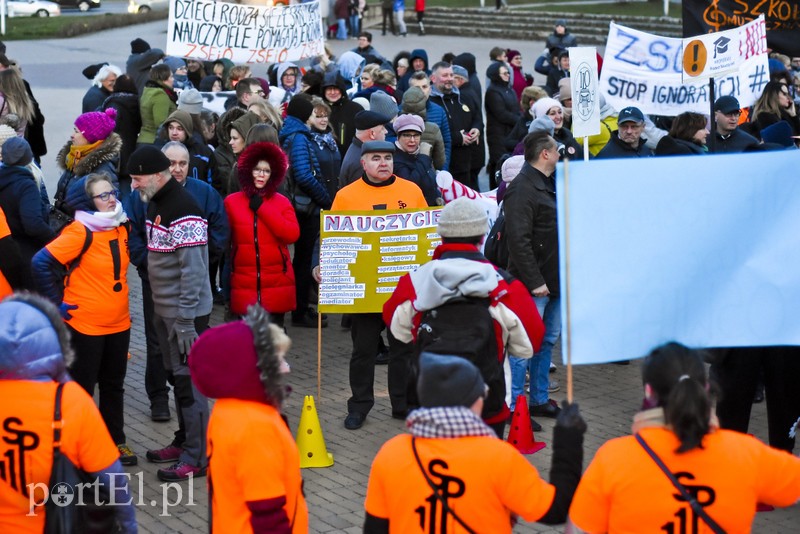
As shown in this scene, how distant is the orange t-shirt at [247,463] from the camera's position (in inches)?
157

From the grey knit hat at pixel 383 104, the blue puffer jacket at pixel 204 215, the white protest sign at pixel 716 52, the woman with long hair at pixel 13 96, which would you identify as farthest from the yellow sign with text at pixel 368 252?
the woman with long hair at pixel 13 96

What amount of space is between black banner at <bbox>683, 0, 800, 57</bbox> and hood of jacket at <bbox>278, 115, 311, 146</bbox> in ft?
12.1

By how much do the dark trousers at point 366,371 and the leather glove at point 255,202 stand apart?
108 centimetres

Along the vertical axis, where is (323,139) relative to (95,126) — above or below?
below

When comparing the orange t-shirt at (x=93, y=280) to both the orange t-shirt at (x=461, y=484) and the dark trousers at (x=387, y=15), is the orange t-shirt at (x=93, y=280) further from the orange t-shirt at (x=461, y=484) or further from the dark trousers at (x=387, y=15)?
the dark trousers at (x=387, y=15)

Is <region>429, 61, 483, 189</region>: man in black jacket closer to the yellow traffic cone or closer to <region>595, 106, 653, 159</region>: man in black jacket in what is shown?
<region>595, 106, 653, 159</region>: man in black jacket

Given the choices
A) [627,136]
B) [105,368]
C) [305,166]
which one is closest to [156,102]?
[305,166]

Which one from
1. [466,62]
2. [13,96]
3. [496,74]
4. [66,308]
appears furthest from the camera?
[466,62]

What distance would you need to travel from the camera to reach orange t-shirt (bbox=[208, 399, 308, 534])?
3994 mm

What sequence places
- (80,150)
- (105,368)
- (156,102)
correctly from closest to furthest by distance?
(105,368) → (80,150) → (156,102)

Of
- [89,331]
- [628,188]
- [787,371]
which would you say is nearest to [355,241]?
[89,331]

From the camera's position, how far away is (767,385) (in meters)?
6.91

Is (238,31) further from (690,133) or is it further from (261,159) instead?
(261,159)

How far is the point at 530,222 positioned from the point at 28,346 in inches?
165
